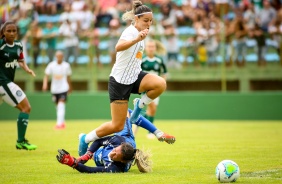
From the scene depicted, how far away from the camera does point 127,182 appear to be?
911cm

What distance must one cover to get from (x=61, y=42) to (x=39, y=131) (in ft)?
19.5

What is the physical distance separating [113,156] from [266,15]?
16.0m

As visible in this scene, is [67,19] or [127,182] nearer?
[127,182]

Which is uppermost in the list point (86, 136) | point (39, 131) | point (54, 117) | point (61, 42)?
point (86, 136)

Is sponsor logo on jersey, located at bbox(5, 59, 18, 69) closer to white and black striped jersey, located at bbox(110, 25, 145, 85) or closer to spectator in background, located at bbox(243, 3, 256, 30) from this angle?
white and black striped jersey, located at bbox(110, 25, 145, 85)

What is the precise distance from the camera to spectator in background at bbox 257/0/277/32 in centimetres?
2436

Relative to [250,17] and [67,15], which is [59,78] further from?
[250,17]

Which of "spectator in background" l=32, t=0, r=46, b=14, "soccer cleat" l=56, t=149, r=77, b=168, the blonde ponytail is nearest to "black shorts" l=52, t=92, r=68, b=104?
"spectator in background" l=32, t=0, r=46, b=14

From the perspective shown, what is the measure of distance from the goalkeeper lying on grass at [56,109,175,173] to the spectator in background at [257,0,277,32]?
47.2 feet

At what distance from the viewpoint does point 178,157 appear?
12.8 m

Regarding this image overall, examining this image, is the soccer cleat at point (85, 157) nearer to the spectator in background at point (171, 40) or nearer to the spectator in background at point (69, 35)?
the spectator in background at point (171, 40)

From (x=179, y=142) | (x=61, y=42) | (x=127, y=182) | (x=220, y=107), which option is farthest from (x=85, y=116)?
(x=127, y=182)

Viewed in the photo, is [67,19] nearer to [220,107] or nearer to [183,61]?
[183,61]

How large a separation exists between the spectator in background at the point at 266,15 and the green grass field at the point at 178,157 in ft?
15.5
